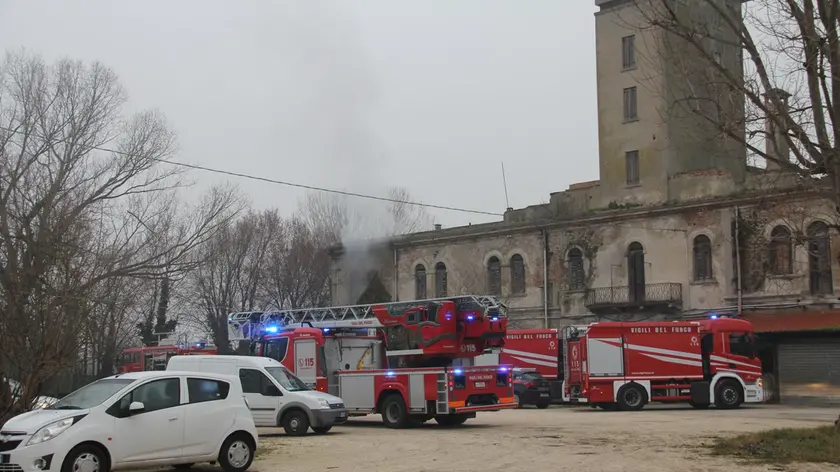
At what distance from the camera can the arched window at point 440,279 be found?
5616cm

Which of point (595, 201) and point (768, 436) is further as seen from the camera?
point (595, 201)

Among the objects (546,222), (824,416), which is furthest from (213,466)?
(546,222)

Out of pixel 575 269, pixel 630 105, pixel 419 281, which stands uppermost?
pixel 630 105

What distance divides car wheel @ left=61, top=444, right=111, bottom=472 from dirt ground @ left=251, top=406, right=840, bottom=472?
2.97m

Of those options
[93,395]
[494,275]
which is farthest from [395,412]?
[494,275]

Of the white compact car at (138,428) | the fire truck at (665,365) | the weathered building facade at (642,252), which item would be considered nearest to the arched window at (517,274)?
the weathered building facade at (642,252)

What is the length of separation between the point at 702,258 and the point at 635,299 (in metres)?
4.07

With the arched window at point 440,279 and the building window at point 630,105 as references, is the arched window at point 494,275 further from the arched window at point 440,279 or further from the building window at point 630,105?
the building window at point 630,105

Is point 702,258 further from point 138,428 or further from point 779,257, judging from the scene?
point 138,428

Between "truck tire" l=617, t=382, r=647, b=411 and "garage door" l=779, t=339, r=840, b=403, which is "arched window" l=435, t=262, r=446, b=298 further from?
"truck tire" l=617, t=382, r=647, b=411

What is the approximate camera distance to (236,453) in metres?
14.9

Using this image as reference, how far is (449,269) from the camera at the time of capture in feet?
183

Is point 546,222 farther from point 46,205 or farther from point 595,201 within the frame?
point 46,205

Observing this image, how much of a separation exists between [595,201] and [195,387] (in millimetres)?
39584
